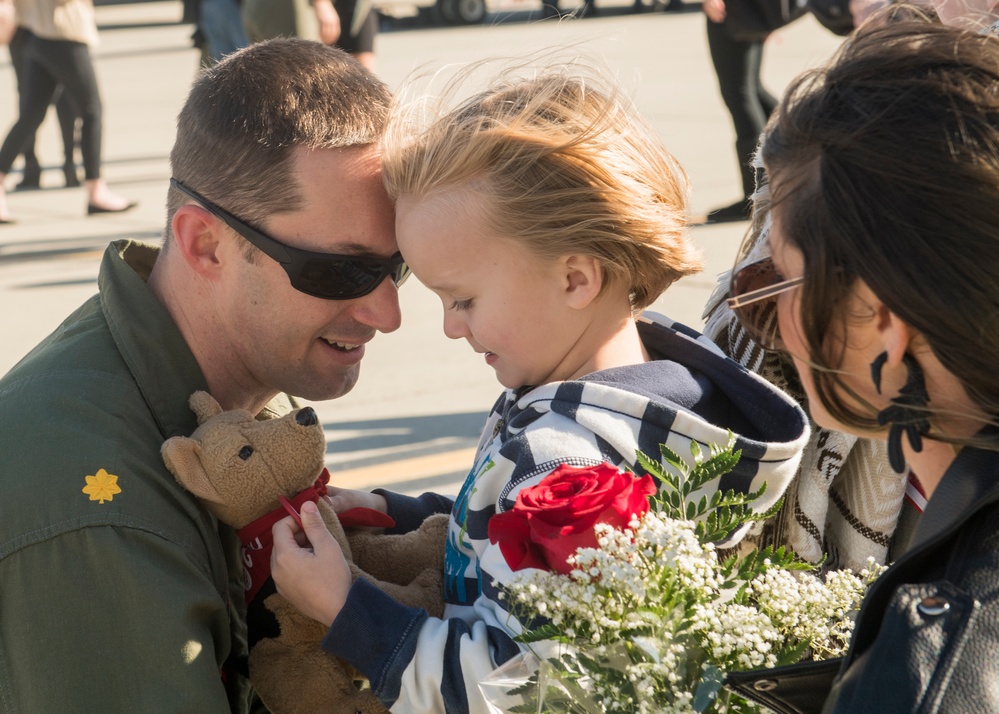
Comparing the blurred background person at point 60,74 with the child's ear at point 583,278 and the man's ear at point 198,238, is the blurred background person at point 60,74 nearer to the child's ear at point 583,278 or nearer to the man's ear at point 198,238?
A: the man's ear at point 198,238

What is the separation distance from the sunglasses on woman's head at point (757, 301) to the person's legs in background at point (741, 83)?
219 inches

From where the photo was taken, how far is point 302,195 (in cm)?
232

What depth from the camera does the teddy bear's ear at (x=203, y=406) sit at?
85.5 inches

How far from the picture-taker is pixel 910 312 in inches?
50.0

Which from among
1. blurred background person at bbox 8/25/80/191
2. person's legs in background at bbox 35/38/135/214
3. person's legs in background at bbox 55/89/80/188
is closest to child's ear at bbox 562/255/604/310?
person's legs in background at bbox 35/38/135/214

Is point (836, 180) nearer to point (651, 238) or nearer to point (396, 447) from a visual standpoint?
point (651, 238)

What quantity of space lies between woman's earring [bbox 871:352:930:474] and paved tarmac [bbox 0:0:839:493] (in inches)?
19.6

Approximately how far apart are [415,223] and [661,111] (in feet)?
35.3

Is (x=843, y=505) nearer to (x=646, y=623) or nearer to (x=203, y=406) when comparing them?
(x=646, y=623)

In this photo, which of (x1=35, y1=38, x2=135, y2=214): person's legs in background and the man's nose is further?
(x1=35, y1=38, x2=135, y2=214): person's legs in background

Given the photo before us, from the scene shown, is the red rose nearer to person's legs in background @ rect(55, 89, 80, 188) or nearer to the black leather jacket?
the black leather jacket

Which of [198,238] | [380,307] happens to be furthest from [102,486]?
[380,307]

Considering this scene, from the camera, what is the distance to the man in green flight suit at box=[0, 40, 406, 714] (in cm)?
181

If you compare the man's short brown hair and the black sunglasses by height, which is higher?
the man's short brown hair
